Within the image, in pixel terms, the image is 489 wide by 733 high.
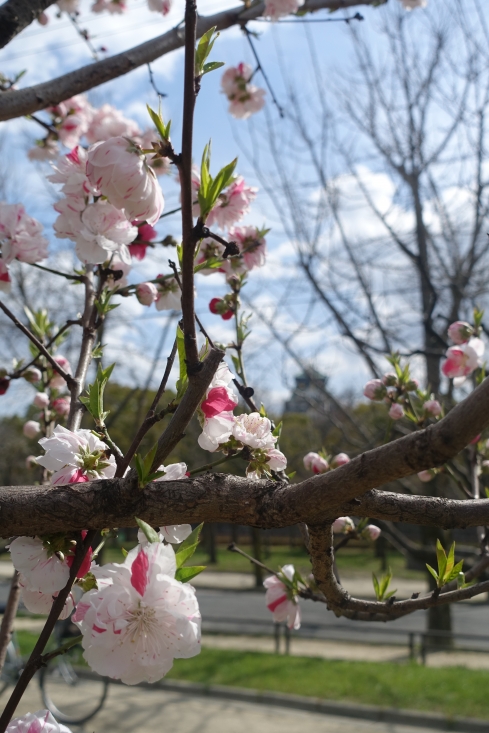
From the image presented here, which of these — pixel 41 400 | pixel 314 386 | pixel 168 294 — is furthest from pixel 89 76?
pixel 314 386

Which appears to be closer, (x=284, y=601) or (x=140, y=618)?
(x=140, y=618)

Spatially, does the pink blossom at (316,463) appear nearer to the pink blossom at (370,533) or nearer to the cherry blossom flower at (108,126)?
the pink blossom at (370,533)

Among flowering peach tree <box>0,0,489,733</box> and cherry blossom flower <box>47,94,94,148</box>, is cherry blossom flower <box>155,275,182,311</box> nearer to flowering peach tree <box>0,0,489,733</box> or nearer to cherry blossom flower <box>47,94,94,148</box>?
flowering peach tree <box>0,0,489,733</box>

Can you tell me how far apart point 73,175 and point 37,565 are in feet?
A: 2.65

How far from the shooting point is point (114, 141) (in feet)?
3.16

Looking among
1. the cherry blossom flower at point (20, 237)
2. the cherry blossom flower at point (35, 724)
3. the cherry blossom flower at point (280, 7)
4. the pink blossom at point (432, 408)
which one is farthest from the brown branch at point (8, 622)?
the cherry blossom flower at point (280, 7)

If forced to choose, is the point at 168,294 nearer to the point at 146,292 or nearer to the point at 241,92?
the point at 146,292

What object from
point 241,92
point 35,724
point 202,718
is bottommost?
point 202,718

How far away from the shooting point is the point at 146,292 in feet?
5.93

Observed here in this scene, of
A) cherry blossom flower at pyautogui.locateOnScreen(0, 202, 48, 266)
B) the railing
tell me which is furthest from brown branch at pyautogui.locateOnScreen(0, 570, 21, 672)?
the railing

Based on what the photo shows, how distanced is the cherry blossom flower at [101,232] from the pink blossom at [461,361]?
157 centimetres

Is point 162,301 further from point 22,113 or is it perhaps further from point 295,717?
point 295,717

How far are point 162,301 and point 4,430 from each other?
2241 centimetres

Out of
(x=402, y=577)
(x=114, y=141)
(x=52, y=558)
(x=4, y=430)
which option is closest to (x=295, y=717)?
(x=52, y=558)
